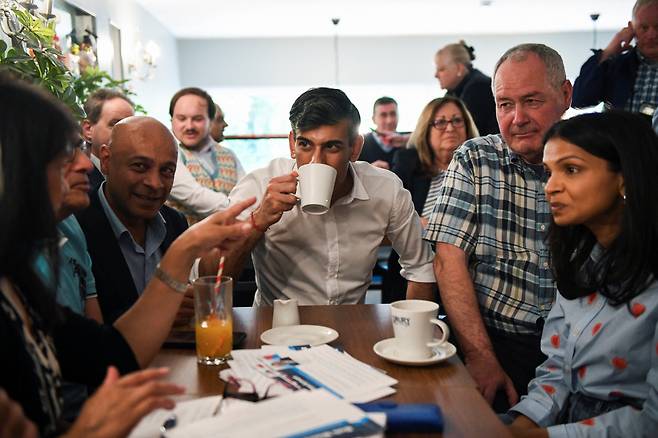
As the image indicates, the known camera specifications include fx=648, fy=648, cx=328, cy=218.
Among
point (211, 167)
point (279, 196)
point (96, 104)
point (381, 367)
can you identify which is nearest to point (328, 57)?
point (211, 167)

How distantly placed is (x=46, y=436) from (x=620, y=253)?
1.01m

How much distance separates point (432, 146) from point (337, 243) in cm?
149

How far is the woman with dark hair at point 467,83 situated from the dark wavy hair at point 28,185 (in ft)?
9.56

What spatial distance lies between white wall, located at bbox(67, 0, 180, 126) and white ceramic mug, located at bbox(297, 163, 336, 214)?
12.7 feet

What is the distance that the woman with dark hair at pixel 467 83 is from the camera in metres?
3.56

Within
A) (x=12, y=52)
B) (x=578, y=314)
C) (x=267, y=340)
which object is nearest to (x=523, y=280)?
(x=578, y=314)

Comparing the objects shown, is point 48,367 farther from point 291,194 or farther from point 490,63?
point 490,63

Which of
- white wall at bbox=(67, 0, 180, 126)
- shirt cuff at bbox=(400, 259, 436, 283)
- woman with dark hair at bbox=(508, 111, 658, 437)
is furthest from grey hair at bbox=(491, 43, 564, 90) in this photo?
white wall at bbox=(67, 0, 180, 126)

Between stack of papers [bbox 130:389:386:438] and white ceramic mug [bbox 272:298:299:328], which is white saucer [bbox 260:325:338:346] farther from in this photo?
stack of papers [bbox 130:389:386:438]

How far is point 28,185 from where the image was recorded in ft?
2.83

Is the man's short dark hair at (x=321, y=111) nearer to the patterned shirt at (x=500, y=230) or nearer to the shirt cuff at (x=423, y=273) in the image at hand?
the patterned shirt at (x=500, y=230)

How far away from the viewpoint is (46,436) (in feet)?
2.82

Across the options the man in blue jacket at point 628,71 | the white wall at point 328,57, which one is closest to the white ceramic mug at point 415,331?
the man in blue jacket at point 628,71

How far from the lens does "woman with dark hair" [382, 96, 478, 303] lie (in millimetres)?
3193
